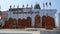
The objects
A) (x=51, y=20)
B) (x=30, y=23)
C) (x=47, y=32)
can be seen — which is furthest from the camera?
(x=30, y=23)

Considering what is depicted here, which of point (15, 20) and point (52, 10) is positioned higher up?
point (52, 10)

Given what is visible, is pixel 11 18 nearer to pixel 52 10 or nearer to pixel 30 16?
pixel 30 16

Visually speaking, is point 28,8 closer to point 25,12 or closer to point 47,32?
point 25,12

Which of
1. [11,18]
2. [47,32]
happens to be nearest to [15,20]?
[11,18]

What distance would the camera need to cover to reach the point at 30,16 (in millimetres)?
13680

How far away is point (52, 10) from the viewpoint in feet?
45.2

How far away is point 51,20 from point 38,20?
1.12 meters

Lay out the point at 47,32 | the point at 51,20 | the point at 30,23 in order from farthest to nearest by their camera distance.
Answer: the point at 30,23
the point at 51,20
the point at 47,32

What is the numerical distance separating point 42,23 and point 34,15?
45.1 inches

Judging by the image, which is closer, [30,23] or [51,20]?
[51,20]

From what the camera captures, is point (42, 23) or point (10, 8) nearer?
point (42, 23)

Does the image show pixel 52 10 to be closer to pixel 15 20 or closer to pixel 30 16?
pixel 30 16

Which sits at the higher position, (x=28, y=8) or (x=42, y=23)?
(x=28, y=8)

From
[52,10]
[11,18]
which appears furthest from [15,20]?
[52,10]
